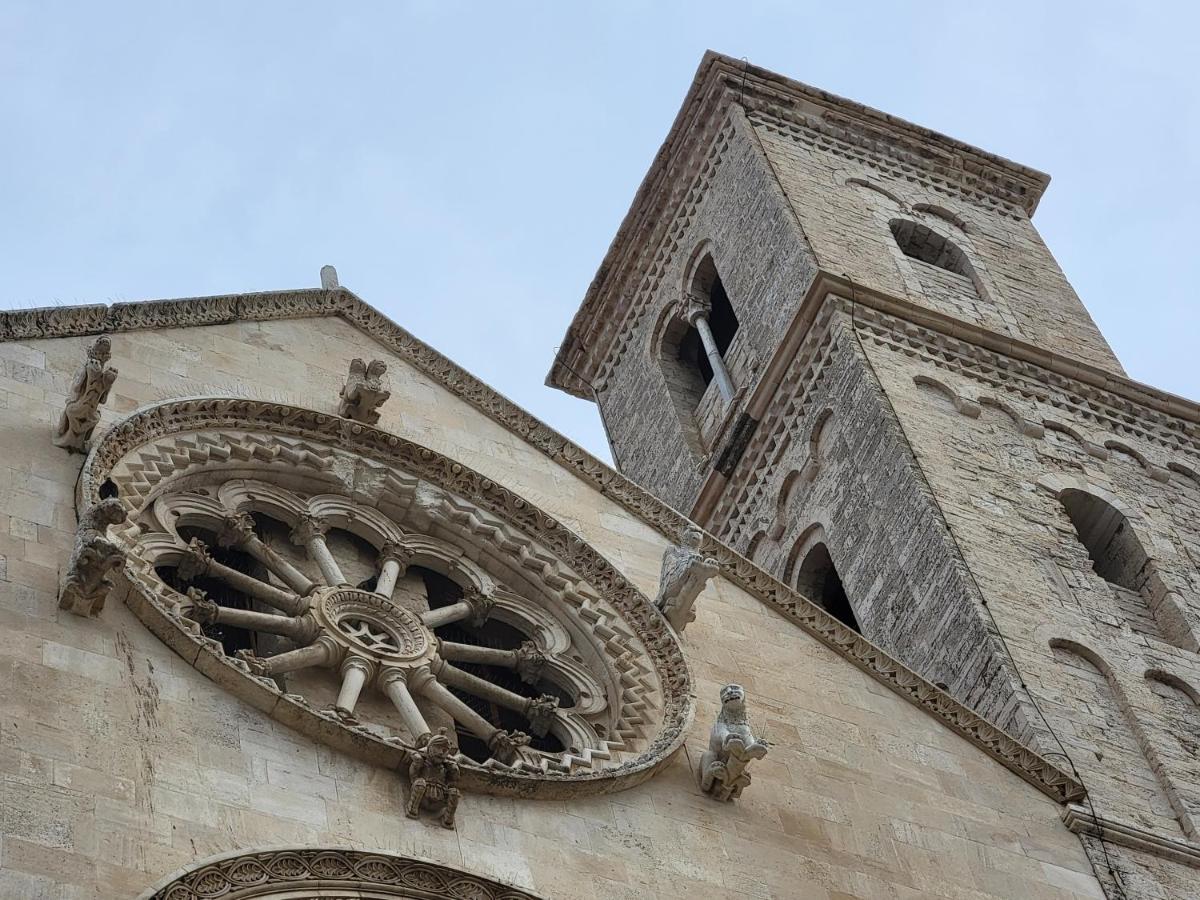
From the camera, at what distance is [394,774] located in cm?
1080

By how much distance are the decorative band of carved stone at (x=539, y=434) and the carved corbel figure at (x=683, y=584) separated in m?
1.01

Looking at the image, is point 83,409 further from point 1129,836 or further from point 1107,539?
point 1107,539

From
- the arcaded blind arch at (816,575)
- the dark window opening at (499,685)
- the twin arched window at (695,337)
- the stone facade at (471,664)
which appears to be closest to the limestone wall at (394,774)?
the stone facade at (471,664)

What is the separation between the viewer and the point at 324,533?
A: 1334cm

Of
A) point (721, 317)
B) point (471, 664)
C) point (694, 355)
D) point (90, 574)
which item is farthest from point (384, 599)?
A: point (694, 355)

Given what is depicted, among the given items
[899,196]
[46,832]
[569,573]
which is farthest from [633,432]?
[46,832]

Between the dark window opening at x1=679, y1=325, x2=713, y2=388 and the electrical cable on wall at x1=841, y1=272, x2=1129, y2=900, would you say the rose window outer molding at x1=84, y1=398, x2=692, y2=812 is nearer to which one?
the electrical cable on wall at x1=841, y1=272, x2=1129, y2=900

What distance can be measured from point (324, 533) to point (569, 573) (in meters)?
1.66

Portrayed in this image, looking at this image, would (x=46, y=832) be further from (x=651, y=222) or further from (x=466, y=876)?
(x=651, y=222)

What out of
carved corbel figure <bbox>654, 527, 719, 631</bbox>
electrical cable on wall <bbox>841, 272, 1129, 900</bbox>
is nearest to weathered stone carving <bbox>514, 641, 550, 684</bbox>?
carved corbel figure <bbox>654, 527, 719, 631</bbox>

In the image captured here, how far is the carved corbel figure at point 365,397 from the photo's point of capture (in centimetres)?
1424

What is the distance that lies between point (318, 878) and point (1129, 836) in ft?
21.5

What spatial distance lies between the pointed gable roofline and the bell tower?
38 mm

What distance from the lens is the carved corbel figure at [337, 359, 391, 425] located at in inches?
561
